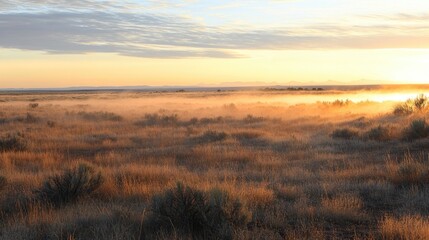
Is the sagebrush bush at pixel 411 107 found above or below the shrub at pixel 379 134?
above

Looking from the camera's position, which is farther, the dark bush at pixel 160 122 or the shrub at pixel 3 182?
the dark bush at pixel 160 122

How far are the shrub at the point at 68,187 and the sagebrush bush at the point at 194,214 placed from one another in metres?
2.32

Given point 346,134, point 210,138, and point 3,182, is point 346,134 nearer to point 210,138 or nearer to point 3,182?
point 210,138

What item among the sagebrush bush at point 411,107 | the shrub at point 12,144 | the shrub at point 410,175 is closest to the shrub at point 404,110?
the sagebrush bush at point 411,107

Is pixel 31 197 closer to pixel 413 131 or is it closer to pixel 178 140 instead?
pixel 178 140

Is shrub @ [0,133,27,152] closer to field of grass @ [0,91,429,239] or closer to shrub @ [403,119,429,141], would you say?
field of grass @ [0,91,429,239]

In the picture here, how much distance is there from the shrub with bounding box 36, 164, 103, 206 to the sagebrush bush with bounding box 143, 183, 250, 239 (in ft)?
7.60

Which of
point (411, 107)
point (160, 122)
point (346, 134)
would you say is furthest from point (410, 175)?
point (160, 122)

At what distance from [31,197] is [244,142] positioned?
1042cm

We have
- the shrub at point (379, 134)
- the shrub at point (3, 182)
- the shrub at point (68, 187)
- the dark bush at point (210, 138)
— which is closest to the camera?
the shrub at point (68, 187)

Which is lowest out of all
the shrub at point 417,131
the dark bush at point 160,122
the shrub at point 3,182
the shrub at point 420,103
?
the dark bush at point 160,122

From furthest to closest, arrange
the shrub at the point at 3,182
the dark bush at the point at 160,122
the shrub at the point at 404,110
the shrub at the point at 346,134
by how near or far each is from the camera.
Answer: the dark bush at the point at 160,122 < the shrub at the point at 404,110 < the shrub at the point at 346,134 < the shrub at the point at 3,182

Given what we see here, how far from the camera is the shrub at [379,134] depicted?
16078 mm

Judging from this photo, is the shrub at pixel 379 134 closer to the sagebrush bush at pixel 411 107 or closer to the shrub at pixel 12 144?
the sagebrush bush at pixel 411 107
